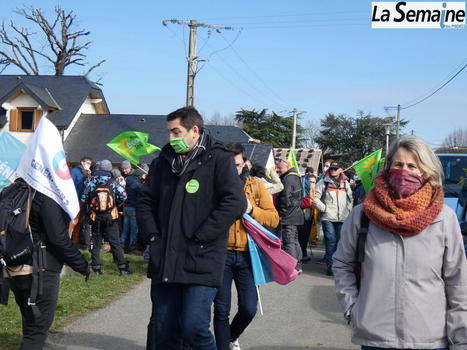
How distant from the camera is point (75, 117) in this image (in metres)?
33.0

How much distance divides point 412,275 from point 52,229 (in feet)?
8.08

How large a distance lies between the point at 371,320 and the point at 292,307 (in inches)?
180

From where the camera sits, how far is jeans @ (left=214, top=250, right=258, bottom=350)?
15.4ft

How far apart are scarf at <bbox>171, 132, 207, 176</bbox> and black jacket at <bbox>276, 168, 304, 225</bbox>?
563 cm

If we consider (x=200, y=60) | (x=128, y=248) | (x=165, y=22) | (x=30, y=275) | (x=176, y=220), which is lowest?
(x=128, y=248)

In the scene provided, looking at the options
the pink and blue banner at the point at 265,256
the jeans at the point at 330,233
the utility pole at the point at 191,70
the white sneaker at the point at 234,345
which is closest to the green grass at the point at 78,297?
the white sneaker at the point at 234,345

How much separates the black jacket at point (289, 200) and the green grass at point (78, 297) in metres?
2.51

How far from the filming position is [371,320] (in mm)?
2906

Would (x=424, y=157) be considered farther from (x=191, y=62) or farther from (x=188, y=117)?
(x=191, y=62)

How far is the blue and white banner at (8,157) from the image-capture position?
741cm

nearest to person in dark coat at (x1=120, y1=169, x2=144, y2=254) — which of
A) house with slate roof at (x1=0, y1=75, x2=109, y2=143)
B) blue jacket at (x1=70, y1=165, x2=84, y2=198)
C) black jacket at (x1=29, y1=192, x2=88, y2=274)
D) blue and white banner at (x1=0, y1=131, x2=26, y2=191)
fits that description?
blue jacket at (x1=70, y1=165, x2=84, y2=198)

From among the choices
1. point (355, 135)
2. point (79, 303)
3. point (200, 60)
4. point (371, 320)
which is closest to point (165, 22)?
point (200, 60)

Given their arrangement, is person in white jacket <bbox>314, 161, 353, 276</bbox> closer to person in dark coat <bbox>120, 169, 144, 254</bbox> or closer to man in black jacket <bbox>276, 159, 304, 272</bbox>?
man in black jacket <bbox>276, 159, 304, 272</bbox>

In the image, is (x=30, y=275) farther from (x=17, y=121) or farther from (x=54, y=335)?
(x=17, y=121)
